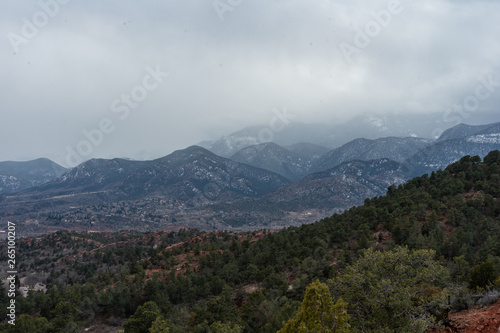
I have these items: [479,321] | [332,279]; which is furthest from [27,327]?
[479,321]

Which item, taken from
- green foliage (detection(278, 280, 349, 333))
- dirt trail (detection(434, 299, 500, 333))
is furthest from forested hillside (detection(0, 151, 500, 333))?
dirt trail (detection(434, 299, 500, 333))

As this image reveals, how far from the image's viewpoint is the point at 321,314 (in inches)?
615

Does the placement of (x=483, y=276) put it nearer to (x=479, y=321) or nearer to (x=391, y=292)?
(x=479, y=321)

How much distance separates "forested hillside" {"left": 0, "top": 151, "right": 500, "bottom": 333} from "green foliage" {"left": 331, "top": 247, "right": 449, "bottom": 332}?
0.08 meters

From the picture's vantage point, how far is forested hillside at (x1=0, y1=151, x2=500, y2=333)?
1841 cm

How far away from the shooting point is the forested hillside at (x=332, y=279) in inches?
725

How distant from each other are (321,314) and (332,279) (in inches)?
270

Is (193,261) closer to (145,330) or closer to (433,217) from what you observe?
(145,330)

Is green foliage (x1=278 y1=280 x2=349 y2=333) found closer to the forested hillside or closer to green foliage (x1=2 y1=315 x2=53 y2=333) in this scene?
the forested hillside

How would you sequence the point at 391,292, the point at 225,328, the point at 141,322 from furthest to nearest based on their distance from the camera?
1. the point at 141,322
2. the point at 225,328
3. the point at 391,292

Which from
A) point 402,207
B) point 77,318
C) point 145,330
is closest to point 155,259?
point 77,318

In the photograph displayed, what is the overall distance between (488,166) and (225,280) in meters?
77.2

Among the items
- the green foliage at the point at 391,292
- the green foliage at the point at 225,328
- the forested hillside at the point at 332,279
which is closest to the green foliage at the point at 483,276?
the forested hillside at the point at 332,279

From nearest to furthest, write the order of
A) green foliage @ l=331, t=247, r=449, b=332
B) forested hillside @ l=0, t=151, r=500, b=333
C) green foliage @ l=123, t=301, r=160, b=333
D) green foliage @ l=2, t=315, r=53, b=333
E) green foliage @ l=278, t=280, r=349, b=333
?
green foliage @ l=278, t=280, r=349, b=333, green foliage @ l=331, t=247, r=449, b=332, forested hillside @ l=0, t=151, r=500, b=333, green foliage @ l=123, t=301, r=160, b=333, green foliage @ l=2, t=315, r=53, b=333
